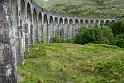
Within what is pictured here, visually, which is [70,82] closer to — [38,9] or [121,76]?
[121,76]

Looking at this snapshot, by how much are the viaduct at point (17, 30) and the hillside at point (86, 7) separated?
50816 mm

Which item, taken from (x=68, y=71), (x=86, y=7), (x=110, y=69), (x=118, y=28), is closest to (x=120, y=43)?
(x=118, y=28)

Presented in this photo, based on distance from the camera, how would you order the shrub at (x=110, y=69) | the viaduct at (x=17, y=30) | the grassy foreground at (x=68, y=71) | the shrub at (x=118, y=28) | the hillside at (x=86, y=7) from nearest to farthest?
the viaduct at (x=17, y=30), the grassy foreground at (x=68, y=71), the shrub at (x=110, y=69), the shrub at (x=118, y=28), the hillside at (x=86, y=7)

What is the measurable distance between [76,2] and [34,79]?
15408cm

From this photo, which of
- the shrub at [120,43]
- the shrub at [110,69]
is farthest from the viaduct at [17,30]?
the shrub at [120,43]

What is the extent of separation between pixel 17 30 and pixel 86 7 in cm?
12597

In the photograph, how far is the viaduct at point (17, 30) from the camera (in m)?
26.2

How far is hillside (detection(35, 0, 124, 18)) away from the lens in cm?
14038

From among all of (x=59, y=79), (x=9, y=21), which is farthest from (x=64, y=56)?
(x=9, y=21)

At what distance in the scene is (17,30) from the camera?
116ft

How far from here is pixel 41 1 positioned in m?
177

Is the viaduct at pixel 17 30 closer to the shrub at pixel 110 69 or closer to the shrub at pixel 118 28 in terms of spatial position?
the shrub at pixel 110 69

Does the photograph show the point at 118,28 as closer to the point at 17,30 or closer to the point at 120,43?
Result: the point at 120,43

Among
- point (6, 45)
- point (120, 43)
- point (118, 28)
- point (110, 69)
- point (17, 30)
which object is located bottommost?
point (120, 43)
